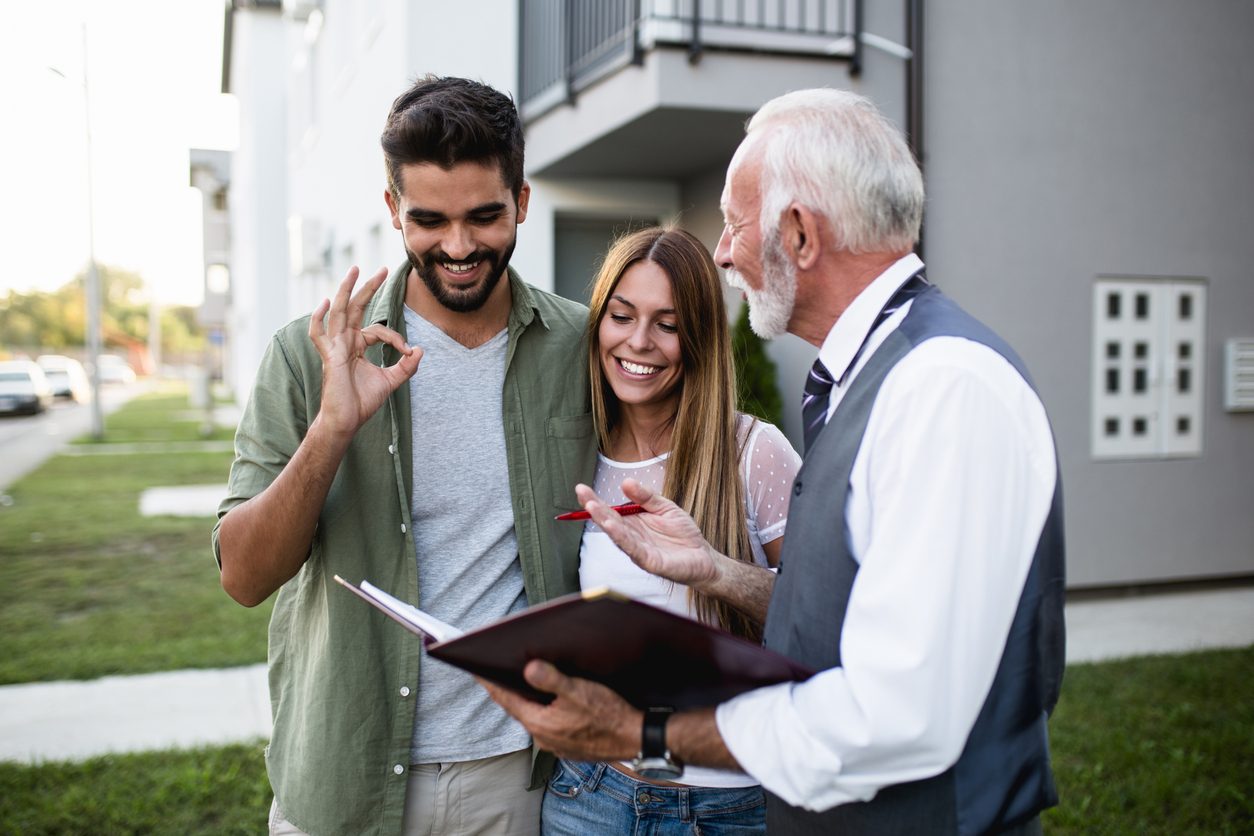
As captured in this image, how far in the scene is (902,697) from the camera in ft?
4.41

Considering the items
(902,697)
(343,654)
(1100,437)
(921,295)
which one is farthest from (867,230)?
(1100,437)

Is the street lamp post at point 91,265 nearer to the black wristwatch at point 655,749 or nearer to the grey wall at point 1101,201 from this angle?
the grey wall at point 1101,201

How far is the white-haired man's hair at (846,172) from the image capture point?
1608 millimetres

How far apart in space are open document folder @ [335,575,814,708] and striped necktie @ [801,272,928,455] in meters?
0.42

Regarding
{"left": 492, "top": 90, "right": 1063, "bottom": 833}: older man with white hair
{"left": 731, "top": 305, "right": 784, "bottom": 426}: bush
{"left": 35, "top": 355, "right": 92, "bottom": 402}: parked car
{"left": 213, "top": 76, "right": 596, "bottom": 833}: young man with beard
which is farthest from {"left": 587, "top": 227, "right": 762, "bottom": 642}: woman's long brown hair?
{"left": 35, "top": 355, "right": 92, "bottom": 402}: parked car

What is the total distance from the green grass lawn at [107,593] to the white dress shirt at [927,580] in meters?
5.51

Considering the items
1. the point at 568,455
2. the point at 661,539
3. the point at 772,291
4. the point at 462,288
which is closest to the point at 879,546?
the point at 772,291

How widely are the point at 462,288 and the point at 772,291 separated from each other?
32.9 inches

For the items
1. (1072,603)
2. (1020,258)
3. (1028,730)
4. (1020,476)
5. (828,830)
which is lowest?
(1072,603)

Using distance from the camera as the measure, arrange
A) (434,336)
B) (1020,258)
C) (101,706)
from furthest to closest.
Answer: (1020,258) < (101,706) < (434,336)

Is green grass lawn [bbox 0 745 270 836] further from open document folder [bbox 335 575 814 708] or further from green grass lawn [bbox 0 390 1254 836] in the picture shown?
open document folder [bbox 335 575 814 708]

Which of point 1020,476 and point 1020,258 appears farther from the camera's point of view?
point 1020,258

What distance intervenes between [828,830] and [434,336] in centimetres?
140

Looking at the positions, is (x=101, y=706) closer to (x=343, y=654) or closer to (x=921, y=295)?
(x=343, y=654)
